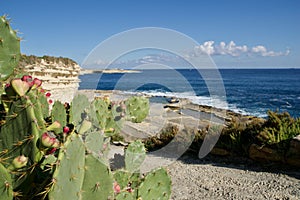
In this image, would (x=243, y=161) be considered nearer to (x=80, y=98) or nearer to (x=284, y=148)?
(x=284, y=148)

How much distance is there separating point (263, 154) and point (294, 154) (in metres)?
0.54

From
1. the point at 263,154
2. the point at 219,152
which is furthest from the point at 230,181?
the point at 219,152

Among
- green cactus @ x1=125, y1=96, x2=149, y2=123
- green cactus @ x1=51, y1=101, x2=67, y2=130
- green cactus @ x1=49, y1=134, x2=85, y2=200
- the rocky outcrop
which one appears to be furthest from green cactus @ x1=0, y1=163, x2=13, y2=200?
the rocky outcrop

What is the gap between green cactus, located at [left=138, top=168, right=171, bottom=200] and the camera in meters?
2.45

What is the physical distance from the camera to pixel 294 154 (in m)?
5.56

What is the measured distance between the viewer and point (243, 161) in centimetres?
615

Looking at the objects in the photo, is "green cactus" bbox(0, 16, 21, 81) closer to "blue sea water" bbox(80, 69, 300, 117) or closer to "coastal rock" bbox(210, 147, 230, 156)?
"blue sea water" bbox(80, 69, 300, 117)

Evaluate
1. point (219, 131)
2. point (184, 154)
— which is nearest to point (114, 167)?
point (184, 154)

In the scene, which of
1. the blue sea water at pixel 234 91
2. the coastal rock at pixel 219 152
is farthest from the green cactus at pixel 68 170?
the coastal rock at pixel 219 152

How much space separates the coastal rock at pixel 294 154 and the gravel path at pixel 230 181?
0.16 m

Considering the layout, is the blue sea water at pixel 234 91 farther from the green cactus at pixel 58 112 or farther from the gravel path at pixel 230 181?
the green cactus at pixel 58 112

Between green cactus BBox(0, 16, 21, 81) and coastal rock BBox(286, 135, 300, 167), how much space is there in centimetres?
513

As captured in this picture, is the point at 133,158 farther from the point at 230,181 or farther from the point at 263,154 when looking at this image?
the point at 263,154

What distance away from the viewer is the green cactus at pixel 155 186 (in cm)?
245
